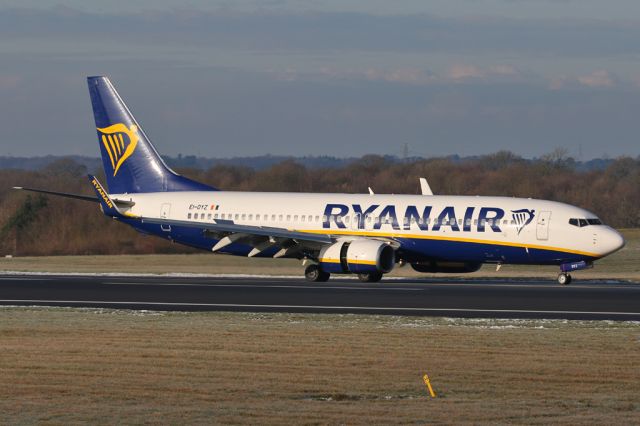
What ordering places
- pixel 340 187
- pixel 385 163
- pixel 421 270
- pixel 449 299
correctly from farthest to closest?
pixel 385 163, pixel 340 187, pixel 421 270, pixel 449 299

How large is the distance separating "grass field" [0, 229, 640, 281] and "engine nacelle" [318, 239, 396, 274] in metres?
7.75

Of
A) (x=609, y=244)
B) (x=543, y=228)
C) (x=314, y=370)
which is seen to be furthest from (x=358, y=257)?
(x=314, y=370)

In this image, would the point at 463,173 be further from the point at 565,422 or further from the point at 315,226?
the point at 565,422

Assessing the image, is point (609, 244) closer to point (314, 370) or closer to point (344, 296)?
point (344, 296)

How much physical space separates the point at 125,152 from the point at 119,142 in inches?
25.5

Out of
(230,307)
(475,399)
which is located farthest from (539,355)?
(230,307)

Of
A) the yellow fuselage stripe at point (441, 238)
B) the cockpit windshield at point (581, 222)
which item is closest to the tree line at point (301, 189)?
the yellow fuselage stripe at point (441, 238)

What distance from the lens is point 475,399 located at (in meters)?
19.4

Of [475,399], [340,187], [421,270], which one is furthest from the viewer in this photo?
[340,187]

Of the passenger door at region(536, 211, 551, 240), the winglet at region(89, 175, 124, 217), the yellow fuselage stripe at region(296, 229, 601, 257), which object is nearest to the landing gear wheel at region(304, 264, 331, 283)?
the yellow fuselage stripe at region(296, 229, 601, 257)

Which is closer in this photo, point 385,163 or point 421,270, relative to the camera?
point 421,270

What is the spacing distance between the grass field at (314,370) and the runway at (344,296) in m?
3.31

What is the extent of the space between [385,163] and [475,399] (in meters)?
116

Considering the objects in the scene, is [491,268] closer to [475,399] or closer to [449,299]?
[449,299]
